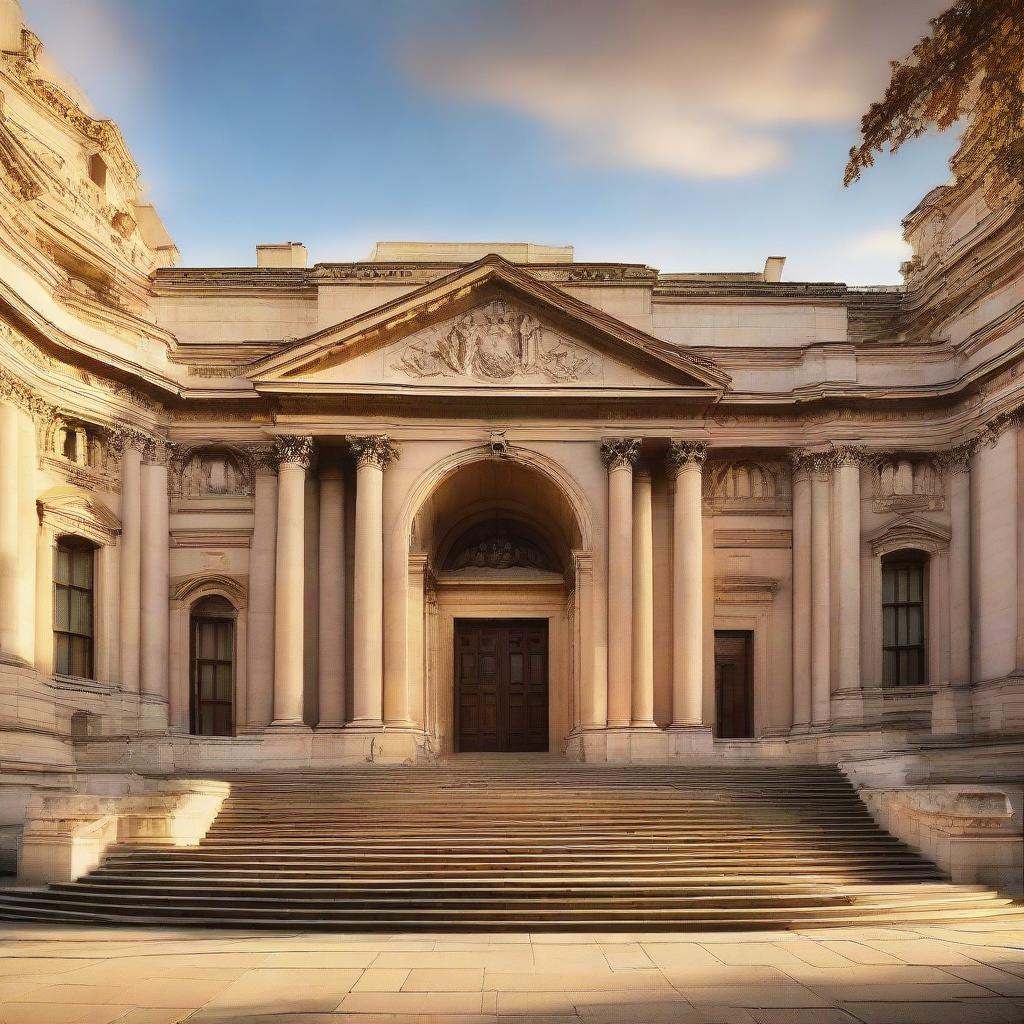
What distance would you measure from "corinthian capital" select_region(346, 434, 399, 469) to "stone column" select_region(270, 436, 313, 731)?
1187mm

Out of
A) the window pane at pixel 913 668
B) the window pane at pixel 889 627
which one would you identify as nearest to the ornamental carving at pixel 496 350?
the window pane at pixel 889 627

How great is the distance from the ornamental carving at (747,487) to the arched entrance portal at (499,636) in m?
4.41

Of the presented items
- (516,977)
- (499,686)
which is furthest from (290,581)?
(516,977)

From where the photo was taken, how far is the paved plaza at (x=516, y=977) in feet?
36.7

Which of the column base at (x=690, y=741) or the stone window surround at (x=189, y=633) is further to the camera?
the stone window surround at (x=189, y=633)

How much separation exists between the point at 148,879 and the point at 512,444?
16287 millimetres

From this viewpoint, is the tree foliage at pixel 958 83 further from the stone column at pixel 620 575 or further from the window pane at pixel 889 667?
the window pane at pixel 889 667

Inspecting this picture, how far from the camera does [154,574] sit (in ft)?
104

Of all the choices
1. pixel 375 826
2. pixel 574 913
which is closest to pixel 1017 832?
pixel 574 913

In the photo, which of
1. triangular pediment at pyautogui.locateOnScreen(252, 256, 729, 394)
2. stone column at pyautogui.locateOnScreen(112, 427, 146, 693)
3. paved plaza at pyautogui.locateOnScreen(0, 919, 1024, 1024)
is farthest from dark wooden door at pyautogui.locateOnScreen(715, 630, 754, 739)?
paved plaza at pyautogui.locateOnScreen(0, 919, 1024, 1024)

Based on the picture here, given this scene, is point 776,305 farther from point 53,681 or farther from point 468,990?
point 468,990

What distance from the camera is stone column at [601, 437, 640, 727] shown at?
30516mm

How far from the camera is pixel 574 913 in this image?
17297mm

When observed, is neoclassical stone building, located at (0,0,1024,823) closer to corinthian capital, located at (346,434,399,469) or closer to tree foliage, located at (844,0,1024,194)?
corinthian capital, located at (346,434,399,469)
